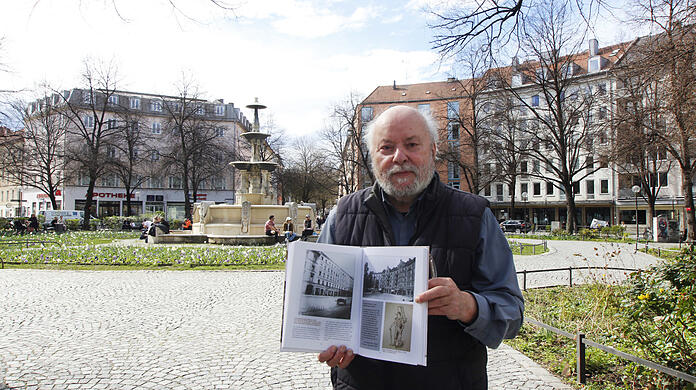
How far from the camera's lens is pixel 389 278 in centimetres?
A: 174

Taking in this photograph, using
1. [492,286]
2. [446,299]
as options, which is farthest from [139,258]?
[446,299]

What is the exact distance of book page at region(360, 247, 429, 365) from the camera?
5.49ft

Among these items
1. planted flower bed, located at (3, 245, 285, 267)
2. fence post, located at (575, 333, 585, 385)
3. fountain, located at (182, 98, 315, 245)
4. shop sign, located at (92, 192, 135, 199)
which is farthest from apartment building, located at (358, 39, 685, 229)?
shop sign, located at (92, 192, 135, 199)

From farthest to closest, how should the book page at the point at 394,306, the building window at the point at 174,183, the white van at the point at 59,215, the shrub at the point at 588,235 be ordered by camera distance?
1. the building window at the point at 174,183
2. the white van at the point at 59,215
3. the shrub at the point at 588,235
4. the book page at the point at 394,306

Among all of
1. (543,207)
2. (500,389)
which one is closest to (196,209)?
(500,389)

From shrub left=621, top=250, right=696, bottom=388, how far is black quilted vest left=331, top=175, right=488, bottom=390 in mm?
2956

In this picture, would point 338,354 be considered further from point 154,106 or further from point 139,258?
point 154,106

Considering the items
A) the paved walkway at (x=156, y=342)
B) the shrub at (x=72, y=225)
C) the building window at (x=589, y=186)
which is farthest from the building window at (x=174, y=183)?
the paved walkway at (x=156, y=342)

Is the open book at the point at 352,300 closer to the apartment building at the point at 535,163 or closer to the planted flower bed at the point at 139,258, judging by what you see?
the planted flower bed at the point at 139,258

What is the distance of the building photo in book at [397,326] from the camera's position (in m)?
1.70

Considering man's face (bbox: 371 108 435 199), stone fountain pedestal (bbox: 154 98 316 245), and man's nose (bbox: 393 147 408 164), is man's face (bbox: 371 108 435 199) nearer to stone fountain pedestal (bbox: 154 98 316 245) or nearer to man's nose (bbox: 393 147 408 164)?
man's nose (bbox: 393 147 408 164)

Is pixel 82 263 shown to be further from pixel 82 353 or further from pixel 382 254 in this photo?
pixel 382 254

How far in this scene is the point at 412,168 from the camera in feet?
6.81

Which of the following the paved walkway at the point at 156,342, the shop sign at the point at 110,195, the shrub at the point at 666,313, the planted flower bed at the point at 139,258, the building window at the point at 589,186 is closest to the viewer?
the shrub at the point at 666,313
